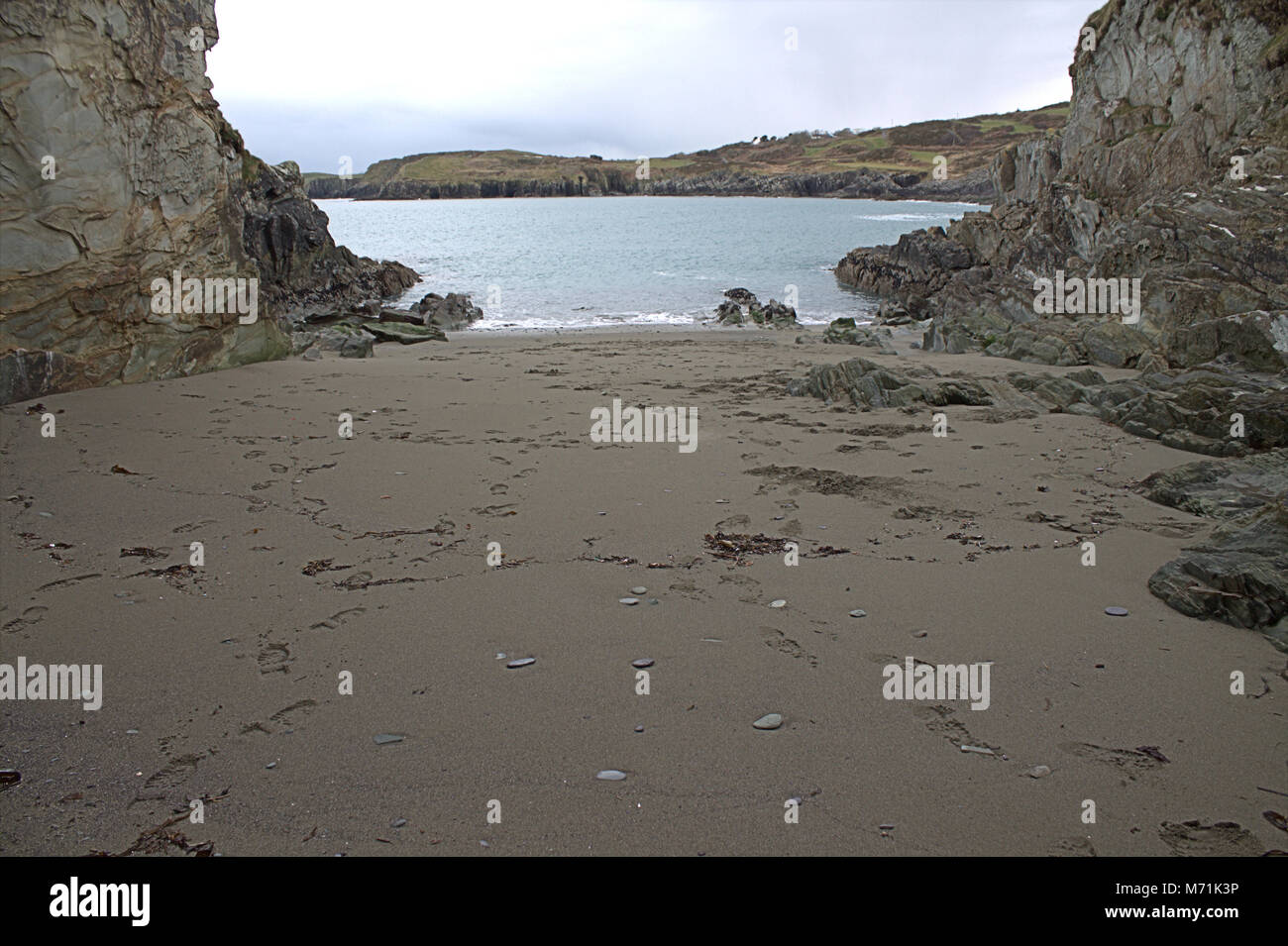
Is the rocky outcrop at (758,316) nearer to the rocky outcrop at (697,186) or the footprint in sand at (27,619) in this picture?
the footprint in sand at (27,619)

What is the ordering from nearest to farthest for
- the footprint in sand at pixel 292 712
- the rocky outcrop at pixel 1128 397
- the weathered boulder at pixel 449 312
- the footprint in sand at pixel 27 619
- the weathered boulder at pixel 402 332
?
the footprint in sand at pixel 292 712 → the footprint in sand at pixel 27 619 → the rocky outcrop at pixel 1128 397 → the weathered boulder at pixel 402 332 → the weathered boulder at pixel 449 312

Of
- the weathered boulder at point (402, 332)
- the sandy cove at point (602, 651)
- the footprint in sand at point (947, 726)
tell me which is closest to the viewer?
the sandy cove at point (602, 651)

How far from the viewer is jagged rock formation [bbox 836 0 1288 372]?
524 inches

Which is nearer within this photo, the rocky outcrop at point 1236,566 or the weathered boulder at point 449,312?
the rocky outcrop at point 1236,566

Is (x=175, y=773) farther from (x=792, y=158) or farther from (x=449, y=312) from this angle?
(x=792, y=158)

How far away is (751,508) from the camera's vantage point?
643 cm

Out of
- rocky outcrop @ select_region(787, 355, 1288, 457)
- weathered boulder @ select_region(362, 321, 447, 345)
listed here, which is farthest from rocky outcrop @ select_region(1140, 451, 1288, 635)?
weathered boulder @ select_region(362, 321, 447, 345)

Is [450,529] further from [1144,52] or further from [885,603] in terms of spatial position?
[1144,52]

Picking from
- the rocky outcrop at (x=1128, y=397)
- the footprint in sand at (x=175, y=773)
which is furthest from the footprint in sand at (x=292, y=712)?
the rocky outcrop at (x=1128, y=397)

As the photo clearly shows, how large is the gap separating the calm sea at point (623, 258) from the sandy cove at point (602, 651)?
17450 millimetres

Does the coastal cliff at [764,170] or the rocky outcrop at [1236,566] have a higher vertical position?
the coastal cliff at [764,170]

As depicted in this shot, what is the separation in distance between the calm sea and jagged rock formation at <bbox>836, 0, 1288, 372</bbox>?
6311mm

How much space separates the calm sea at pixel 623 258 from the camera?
2933cm
